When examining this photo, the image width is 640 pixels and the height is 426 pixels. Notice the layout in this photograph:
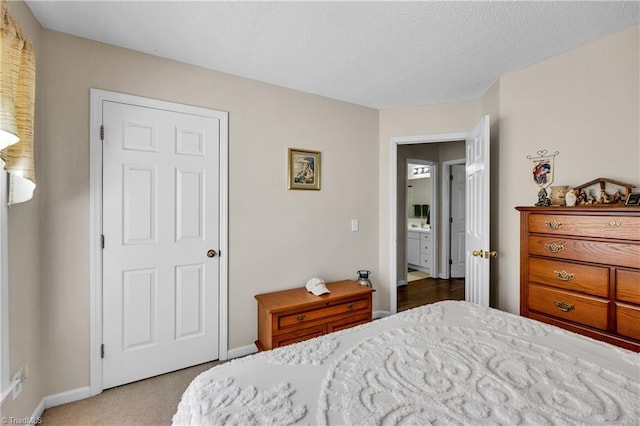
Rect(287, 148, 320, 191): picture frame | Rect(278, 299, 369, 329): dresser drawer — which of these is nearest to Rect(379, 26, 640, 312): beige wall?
Rect(278, 299, 369, 329): dresser drawer

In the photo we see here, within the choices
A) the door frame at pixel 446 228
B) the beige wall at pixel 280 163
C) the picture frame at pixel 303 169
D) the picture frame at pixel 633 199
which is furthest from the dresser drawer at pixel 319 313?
the door frame at pixel 446 228

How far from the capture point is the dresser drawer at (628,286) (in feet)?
5.12

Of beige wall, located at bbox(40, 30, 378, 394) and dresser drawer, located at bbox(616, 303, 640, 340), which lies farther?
beige wall, located at bbox(40, 30, 378, 394)

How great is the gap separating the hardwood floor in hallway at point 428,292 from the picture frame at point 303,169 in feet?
6.84

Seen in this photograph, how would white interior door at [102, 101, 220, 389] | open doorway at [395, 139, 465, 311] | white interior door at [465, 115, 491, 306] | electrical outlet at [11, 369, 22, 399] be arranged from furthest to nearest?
1. open doorway at [395, 139, 465, 311]
2. white interior door at [465, 115, 491, 306]
3. white interior door at [102, 101, 220, 389]
4. electrical outlet at [11, 369, 22, 399]

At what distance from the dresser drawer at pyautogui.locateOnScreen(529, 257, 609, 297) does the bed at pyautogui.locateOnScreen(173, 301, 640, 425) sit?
0.63 metres

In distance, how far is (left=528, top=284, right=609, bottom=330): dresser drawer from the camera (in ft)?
5.58

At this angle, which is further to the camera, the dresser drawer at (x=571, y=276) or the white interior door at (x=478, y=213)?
the white interior door at (x=478, y=213)

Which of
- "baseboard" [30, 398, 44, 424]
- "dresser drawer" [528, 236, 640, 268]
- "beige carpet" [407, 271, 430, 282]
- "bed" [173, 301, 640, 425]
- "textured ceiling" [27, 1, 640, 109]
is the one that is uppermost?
"textured ceiling" [27, 1, 640, 109]

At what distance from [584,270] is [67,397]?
11.2ft

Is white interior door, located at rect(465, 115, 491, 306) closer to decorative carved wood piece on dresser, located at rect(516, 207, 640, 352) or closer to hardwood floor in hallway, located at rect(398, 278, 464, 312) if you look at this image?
decorative carved wood piece on dresser, located at rect(516, 207, 640, 352)

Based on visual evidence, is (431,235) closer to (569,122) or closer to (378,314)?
(378,314)

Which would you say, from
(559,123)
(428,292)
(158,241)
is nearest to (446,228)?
(428,292)

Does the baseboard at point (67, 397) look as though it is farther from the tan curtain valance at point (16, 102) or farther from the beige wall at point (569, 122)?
the beige wall at point (569, 122)
